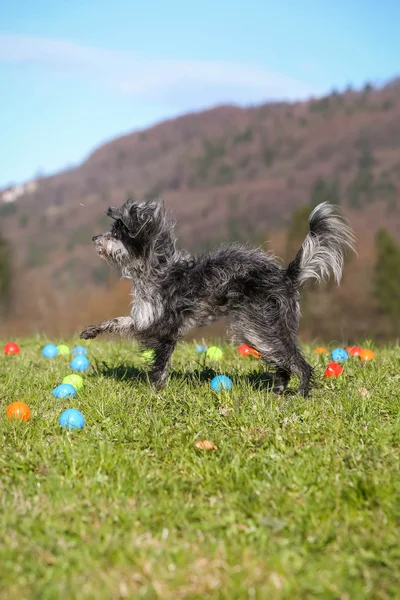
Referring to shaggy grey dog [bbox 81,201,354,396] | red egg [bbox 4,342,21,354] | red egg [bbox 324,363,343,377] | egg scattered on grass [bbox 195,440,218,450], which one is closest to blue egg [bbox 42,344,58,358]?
red egg [bbox 4,342,21,354]

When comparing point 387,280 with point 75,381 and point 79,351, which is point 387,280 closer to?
point 79,351

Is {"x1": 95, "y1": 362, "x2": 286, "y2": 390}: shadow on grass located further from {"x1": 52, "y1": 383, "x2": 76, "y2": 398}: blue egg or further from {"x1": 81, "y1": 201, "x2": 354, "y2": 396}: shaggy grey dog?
{"x1": 52, "y1": 383, "x2": 76, "y2": 398}: blue egg

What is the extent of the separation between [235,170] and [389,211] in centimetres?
2823

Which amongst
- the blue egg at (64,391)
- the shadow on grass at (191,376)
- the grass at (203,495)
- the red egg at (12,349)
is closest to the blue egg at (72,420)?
the grass at (203,495)

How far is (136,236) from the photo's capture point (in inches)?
251

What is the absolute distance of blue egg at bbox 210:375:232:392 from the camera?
19.3 feet

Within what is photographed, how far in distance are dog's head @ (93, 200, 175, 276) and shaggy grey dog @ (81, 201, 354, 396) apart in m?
0.01

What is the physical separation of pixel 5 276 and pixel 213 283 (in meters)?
48.3

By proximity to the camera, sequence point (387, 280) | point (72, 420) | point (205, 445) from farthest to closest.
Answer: point (387, 280), point (72, 420), point (205, 445)

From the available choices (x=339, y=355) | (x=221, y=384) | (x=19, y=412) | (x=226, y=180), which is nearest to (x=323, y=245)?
(x=221, y=384)

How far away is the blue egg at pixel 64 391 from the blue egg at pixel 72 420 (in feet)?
2.65

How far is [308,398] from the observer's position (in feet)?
19.3

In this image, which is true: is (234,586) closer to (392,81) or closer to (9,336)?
(9,336)

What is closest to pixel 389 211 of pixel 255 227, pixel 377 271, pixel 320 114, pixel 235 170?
pixel 255 227
